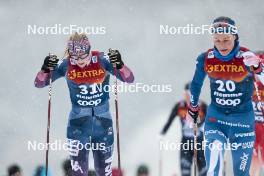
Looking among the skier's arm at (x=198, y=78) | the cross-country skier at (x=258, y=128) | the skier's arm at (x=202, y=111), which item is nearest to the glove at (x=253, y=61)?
the skier's arm at (x=198, y=78)

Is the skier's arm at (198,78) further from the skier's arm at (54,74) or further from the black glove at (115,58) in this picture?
the skier's arm at (54,74)

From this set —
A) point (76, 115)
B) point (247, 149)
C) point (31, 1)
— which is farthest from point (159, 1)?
point (247, 149)

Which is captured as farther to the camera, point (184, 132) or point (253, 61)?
point (184, 132)

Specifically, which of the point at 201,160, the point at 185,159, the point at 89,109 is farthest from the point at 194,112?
the point at 185,159

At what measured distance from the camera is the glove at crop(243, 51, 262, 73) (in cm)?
634

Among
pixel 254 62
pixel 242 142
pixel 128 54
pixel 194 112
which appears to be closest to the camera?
pixel 254 62

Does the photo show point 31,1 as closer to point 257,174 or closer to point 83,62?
point 83,62

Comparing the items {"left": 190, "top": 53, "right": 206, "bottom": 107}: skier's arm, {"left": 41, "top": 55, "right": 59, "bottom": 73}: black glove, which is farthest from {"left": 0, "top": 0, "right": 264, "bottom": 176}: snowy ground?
{"left": 190, "top": 53, "right": 206, "bottom": 107}: skier's arm

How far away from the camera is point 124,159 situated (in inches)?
324

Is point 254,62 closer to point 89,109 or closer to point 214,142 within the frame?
point 214,142

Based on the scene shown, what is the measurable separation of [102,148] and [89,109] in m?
0.42

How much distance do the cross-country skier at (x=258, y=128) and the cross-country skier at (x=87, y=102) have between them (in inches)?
56.1

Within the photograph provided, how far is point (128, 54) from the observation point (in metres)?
8.38

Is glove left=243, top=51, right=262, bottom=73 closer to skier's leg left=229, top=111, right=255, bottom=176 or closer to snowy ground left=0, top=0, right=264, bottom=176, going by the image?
skier's leg left=229, top=111, right=255, bottom=176
